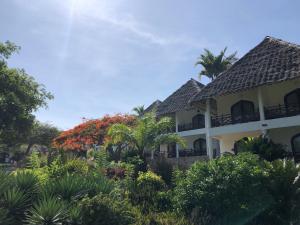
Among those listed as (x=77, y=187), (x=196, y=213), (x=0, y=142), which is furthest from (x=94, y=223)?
(x=0, y=142)

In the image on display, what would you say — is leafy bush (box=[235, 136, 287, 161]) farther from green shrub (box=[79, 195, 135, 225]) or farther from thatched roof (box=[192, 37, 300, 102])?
green shrub (box=[79, 195, 135, 225])

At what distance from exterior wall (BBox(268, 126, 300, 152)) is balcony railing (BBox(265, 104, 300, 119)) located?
4.08 feet

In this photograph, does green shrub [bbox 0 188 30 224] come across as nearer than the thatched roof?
Yes

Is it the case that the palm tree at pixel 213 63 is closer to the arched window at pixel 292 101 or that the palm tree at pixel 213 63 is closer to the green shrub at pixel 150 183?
the arched window at pixel 292 101

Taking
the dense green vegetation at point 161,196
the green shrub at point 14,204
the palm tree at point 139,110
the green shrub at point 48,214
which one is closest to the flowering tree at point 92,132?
the palm tree at point 139,110

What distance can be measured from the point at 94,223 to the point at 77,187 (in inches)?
61.1

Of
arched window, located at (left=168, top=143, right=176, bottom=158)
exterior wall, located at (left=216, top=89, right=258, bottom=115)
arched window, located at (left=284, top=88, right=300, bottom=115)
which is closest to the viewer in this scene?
arched window, located at (left=284, top=88, right=300, bottom=115)

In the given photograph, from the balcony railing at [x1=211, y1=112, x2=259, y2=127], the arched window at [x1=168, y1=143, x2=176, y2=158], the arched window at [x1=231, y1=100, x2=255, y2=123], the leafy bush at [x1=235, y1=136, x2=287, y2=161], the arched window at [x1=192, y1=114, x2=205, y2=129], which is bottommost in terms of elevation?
the leafy bush at [x1=235, y1=136, x2=287, y2=161]

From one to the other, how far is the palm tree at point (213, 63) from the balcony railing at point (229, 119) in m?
13.9

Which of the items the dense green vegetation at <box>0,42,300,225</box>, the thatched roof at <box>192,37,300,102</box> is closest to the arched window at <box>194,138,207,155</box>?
the thatched roof at <box>192,37,300,102</box>

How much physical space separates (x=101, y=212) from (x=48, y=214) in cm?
110

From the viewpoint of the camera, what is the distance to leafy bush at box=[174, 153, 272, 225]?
363 inches

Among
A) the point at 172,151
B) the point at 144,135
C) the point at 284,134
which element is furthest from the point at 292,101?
the point at 172,151

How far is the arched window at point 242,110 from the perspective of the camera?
2348 cm
